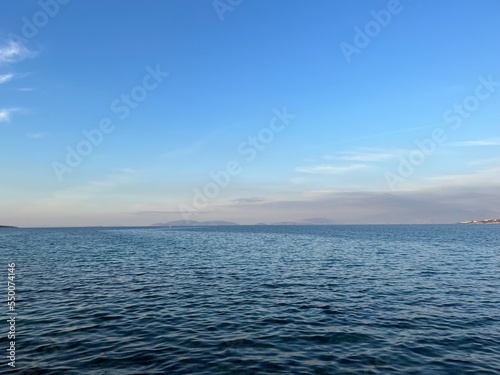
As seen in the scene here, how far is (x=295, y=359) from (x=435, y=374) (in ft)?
21.3

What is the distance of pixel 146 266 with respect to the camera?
49.9 m

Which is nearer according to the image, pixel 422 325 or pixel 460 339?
pixel 460 339

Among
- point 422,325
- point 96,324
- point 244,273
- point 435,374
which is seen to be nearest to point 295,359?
point 435,374

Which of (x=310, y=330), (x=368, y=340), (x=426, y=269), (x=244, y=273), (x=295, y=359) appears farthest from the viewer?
(x=426, y=269)

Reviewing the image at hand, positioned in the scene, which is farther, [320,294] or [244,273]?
[244,273]

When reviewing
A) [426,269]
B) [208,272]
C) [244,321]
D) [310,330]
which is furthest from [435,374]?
[426,269]

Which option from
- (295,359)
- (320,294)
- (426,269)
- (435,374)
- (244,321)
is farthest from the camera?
(426,269)

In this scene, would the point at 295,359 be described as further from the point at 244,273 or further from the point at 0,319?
the point at 244,273

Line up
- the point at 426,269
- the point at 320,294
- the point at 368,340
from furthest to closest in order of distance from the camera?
the point at 426,269, the point at 320,294, the point at 368,340

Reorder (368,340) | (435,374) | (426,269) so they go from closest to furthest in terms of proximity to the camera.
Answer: (435,374)
(368,340)
(426,269)

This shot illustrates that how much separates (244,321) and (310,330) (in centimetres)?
463

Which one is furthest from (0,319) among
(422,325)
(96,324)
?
(422,325)

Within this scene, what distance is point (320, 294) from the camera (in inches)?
1225

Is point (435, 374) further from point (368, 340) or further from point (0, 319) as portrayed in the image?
point (0, 319)
